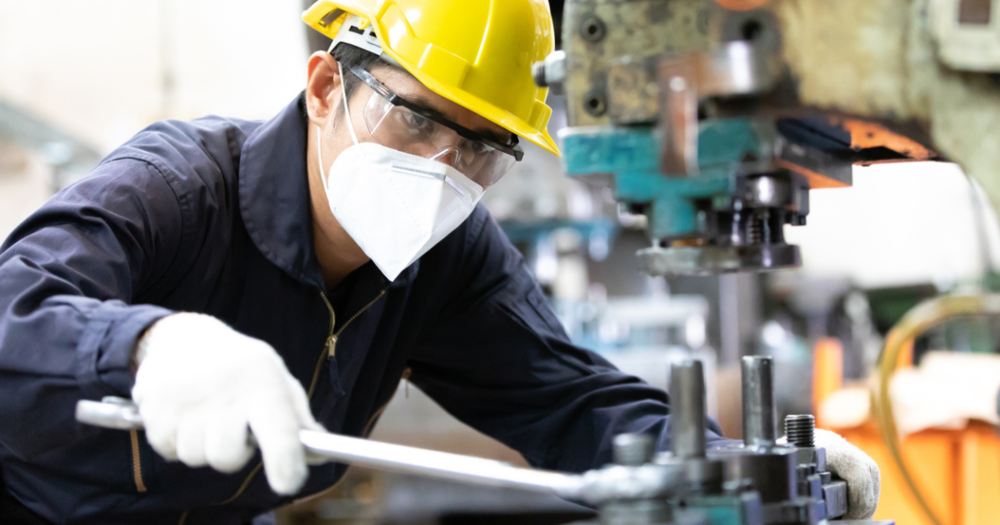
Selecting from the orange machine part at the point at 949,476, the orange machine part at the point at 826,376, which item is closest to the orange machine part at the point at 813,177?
the orange machine part at the point at 949,476

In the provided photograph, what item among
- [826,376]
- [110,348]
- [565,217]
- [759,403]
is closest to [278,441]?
[110,348]

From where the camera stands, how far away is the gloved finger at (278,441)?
28.4 inches

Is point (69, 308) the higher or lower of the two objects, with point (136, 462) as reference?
higher

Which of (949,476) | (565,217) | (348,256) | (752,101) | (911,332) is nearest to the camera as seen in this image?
(752,101)

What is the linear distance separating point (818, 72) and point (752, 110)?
0.20 ft

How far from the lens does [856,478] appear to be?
103 centimetres

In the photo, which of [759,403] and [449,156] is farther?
[449,156]

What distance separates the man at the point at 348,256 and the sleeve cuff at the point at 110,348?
0.11m

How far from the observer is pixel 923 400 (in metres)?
1.85

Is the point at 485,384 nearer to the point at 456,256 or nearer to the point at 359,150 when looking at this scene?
the point at 456,256

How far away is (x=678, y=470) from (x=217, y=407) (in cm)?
42

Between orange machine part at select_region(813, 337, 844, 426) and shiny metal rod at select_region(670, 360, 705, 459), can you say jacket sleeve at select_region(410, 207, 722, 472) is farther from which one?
orange machine part at select_region(813, 337, 844, 426)

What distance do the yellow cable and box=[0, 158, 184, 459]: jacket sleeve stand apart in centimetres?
75

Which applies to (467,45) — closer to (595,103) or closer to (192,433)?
(595,103)
